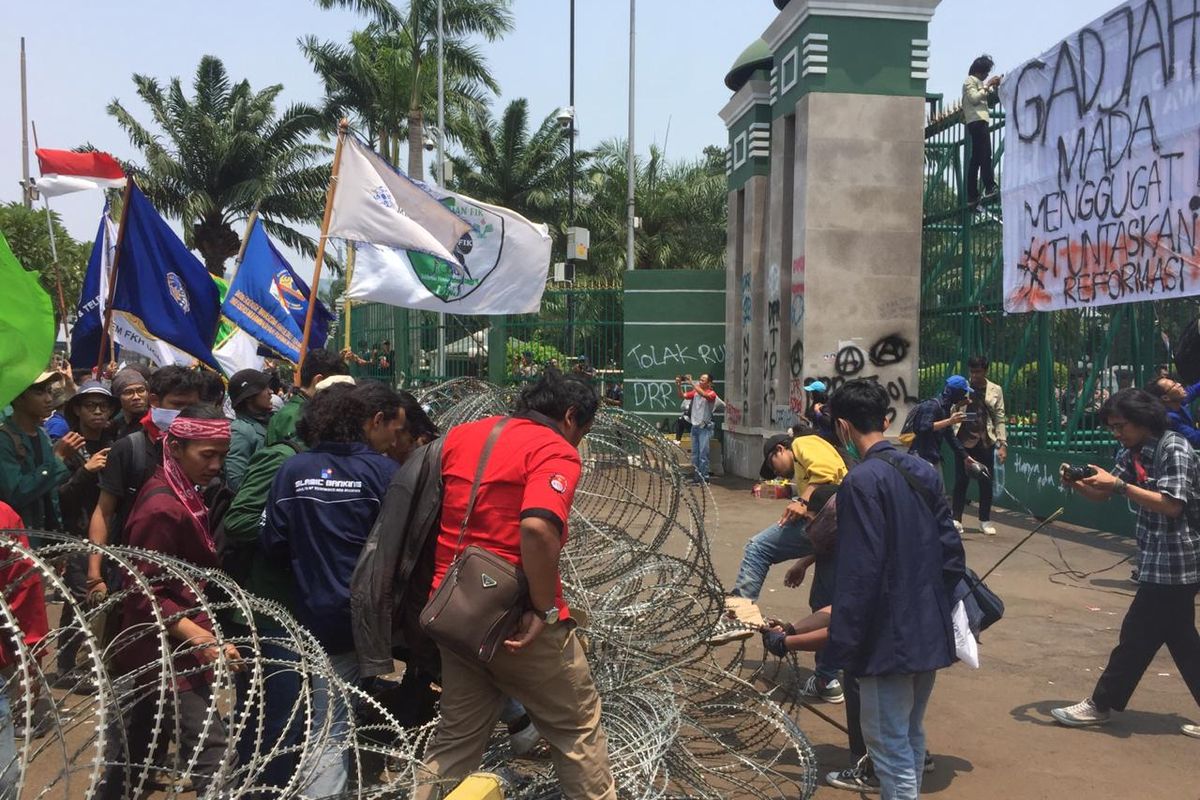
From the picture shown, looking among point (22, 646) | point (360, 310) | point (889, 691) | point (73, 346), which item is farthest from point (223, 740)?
point (360, 310)

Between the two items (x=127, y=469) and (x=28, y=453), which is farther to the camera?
(x=28, y=453)

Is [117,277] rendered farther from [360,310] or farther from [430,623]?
[360,310]

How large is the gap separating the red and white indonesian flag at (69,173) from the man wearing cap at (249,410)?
563 cm

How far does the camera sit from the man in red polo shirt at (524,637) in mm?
3264

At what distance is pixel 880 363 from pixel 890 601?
9.80 metres

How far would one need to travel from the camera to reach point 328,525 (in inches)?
147

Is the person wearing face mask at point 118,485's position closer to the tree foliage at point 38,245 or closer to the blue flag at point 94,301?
the blue flag at point 94,301

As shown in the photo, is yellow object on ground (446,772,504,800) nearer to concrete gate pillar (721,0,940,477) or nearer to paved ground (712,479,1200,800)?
paved ground (712,479,1200,800)

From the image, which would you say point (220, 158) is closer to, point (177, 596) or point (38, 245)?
point (38, 245)

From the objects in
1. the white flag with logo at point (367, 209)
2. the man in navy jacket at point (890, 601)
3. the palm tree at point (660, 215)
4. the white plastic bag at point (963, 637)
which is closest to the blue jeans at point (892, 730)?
the man in navy jacket at point (890, 601)

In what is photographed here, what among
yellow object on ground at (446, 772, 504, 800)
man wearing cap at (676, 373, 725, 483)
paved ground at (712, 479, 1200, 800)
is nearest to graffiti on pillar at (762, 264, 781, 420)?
man wearing cap at (676, 373, 725, 483)

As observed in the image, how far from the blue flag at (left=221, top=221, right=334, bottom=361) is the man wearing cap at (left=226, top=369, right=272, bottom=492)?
333 centimetres

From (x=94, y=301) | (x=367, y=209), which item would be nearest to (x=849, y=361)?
(x=367, y=209)

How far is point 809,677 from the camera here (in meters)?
6.14
